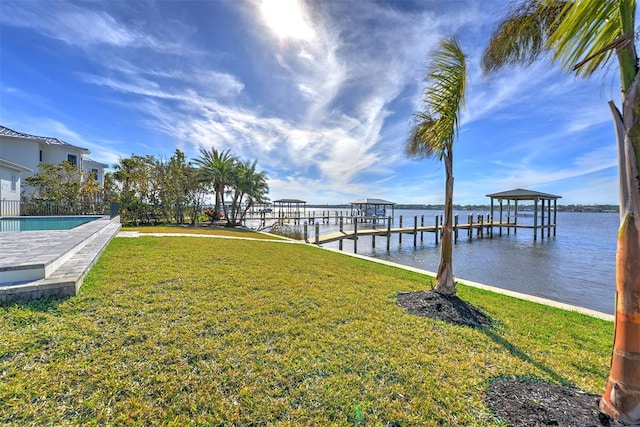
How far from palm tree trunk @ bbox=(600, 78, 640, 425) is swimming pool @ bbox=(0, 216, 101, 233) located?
51.4ft

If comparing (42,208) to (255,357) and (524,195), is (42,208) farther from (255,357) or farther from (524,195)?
(524,195)

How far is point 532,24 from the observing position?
9.26 feet

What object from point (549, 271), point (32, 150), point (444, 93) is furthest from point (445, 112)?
point (32, 150)

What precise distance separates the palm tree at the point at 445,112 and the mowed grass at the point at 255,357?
4.66ft

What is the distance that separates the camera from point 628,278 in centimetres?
182

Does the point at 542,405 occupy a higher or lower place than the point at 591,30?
lower

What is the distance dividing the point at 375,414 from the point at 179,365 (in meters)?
1.93

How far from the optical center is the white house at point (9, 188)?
14406 mm

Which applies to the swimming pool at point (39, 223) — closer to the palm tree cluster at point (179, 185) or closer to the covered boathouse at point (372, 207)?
the palm tree cluster at point (179, 185)

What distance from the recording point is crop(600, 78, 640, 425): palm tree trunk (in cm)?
179

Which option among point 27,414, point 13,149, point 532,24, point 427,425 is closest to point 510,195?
point 532,24

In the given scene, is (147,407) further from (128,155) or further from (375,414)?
(128,155)

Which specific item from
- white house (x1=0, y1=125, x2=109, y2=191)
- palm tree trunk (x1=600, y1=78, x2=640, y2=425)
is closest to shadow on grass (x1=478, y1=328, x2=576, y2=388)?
palm tree trunk (x1=600, y1=78, x2=640, y2=425)

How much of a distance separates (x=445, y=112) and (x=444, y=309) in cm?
358
